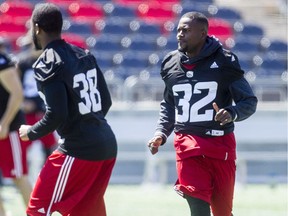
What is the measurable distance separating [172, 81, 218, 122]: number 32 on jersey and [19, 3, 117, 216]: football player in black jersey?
55cm

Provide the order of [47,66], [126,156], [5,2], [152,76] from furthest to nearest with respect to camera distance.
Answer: [5,2], [152,76], [126,156], [47,66]

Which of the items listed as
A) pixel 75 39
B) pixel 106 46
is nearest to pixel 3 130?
pixel 75 39

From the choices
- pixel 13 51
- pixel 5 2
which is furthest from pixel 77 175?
pixel 5 2

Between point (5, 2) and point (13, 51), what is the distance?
94.5 inches

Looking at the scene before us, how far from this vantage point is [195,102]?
6281 millimetres

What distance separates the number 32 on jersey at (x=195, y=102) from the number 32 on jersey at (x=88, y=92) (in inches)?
22.1

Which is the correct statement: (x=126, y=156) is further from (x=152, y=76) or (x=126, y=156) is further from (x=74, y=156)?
(x=74, y=156)

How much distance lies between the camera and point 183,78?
6316mm

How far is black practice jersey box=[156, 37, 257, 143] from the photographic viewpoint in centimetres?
625

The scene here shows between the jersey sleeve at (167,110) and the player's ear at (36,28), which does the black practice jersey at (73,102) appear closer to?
the player's ear at (36,28)

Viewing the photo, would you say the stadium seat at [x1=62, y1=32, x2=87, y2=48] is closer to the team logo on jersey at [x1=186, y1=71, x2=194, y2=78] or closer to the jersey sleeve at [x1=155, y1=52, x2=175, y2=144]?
the jersey sleeve at [x1=155, y1=52, x2=175, y2=144]

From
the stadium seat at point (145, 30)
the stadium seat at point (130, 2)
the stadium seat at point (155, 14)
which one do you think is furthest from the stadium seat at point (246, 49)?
the stadium seat at point (130, 2)

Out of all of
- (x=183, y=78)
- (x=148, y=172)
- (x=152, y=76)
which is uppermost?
(x=183, y=78)

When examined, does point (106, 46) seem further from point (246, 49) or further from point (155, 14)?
point (246, 49)
